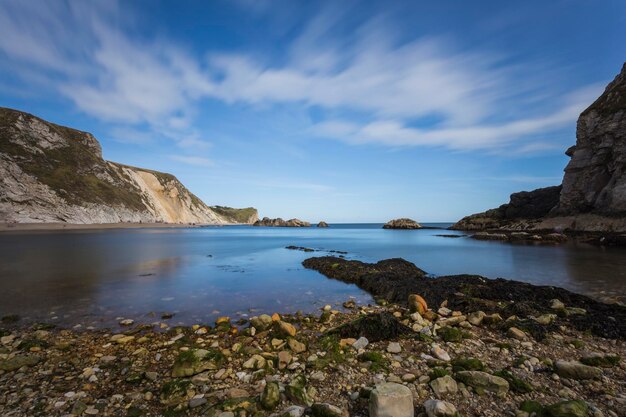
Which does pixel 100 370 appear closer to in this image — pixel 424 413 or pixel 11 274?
pixel 424 413

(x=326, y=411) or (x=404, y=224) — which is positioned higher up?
(x=404, y=224)

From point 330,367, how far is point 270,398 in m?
1.83

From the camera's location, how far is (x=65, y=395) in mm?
5031

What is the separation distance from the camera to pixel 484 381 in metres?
5.13

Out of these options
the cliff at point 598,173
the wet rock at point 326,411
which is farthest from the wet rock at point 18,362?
the cliff at point 598,173

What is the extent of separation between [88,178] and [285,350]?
111884mm

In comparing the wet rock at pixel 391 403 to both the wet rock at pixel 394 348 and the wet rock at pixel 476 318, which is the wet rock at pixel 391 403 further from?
the wet rock at pixel 476 318

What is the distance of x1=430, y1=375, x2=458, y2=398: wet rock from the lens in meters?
5.01

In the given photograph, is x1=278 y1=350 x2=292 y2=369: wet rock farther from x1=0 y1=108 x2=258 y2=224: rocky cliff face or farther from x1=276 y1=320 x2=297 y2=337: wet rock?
x1=0 y1=108 x2=258 y2=224: rocky cliff face

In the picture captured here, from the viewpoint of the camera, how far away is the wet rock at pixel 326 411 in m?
4.38

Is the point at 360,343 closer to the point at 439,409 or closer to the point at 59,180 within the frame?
the point at 439,409

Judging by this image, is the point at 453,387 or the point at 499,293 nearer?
the point at 453,387

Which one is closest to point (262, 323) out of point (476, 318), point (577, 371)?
point (476, 318)

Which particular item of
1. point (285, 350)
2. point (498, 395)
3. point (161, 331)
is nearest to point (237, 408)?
point (285, 350)
